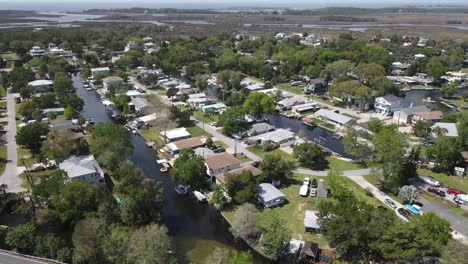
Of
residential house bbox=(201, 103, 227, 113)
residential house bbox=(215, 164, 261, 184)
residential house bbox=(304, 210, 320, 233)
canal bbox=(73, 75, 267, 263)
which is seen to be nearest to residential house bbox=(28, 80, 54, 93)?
residential house bbox=(201, 103, 227, 113)

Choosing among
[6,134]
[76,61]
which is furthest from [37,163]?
[76,61]

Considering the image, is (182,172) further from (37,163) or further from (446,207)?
(446,207)

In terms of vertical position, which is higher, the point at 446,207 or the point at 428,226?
the point at 428,226

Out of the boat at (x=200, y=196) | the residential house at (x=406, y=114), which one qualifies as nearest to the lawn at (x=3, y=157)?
the boat at (x=200, y=196)

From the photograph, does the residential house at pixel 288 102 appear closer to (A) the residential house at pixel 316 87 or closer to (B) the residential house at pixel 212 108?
(A) the residential house at pixel 316 87

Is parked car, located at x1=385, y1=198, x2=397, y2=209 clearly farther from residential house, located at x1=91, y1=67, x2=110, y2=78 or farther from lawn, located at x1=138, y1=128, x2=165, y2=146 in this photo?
residential house, located at x1=91, y1=67, x2=110, y2=78

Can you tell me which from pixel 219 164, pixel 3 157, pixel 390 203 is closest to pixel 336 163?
pixel 390 203
